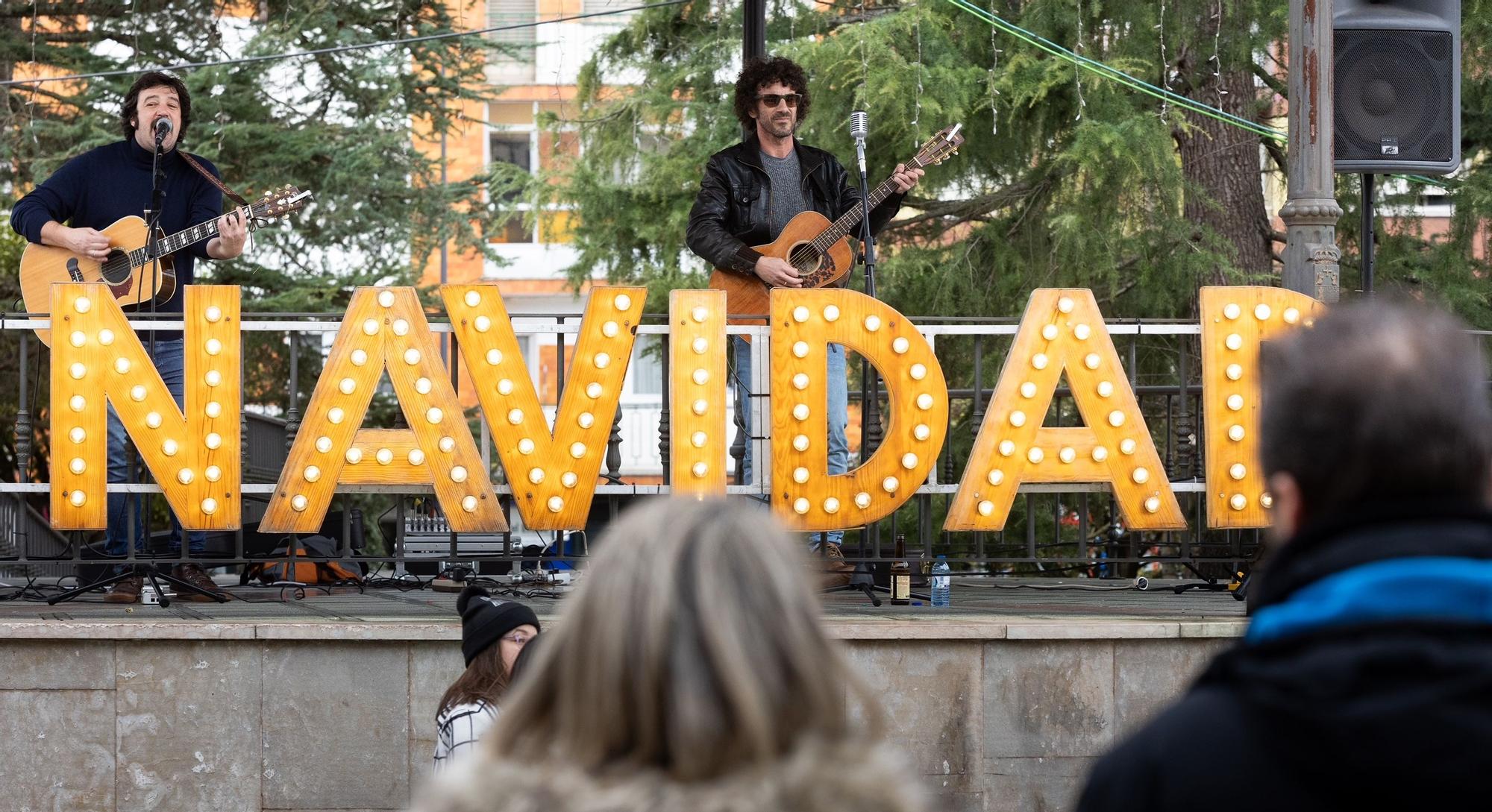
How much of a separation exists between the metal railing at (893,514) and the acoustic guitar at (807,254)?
414mm

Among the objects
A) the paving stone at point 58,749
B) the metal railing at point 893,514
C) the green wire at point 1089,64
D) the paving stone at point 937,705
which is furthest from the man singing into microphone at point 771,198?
the green wire at point 1089,64

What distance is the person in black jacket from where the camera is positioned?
1632mm

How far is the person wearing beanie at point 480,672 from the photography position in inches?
175

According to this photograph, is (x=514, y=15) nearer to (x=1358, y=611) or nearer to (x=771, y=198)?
(x=771, y=198)

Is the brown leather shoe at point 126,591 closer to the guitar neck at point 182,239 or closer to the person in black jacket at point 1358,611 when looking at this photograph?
the guitar neck at point 182,239

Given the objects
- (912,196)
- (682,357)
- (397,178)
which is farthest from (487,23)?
(682,357)

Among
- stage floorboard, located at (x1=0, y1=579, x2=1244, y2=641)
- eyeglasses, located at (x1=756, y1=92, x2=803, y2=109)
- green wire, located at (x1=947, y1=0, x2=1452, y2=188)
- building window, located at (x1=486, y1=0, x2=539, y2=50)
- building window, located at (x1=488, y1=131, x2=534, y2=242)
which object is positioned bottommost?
stage floorboard, located at (x1=0, y1=579, x2=1244, y2=641)

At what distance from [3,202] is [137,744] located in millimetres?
11499

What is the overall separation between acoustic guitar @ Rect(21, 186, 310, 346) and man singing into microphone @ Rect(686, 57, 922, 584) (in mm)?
2265

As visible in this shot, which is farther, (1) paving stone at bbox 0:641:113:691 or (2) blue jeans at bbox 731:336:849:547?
(2) blue jeans at bbox 731:336:849:547

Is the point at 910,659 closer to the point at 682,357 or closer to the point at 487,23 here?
the point at 682,357

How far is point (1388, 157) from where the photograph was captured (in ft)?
25.0

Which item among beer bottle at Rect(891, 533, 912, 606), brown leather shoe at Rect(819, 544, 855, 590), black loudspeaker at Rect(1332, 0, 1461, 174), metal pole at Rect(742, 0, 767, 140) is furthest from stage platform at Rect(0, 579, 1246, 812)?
metal pole at Rect(742, 0, 767, 140)

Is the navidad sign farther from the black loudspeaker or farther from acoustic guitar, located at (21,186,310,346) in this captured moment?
the black loudspeaker
